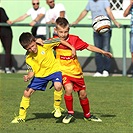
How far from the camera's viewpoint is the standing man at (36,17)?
57.2 feet

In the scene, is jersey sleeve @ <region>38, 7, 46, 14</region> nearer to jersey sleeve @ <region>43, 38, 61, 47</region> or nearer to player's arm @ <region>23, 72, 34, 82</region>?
jersey sleeve @ <region>43, 38, 61, 47</region>

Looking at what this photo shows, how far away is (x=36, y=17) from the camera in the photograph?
17578 mm

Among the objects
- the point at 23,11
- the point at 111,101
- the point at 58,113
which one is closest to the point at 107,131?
the point at 58,113

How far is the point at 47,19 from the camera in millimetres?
17625

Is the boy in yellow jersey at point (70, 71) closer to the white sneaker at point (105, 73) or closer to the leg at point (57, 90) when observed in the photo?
the leg at point (57, 90)

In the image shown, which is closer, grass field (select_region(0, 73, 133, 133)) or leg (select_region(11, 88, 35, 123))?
grass field (select_region(0, 73, 133, 133))

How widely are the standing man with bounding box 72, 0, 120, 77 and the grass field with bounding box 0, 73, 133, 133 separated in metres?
0.79

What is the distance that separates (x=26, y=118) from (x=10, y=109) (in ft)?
3.20

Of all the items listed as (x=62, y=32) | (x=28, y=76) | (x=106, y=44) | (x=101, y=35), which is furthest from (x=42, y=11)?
(x=28, y=76)

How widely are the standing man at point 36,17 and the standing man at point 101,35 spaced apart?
1038 mm

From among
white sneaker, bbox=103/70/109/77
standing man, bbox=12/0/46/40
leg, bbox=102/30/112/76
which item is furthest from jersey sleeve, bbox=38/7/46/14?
white sneaker, bbox=103/70/109/77

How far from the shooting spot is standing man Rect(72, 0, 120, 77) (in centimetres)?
1639

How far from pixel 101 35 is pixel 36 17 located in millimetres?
1845

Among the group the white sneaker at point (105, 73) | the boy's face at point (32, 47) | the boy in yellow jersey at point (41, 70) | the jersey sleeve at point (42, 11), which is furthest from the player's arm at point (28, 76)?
the jersey sleeve at point (42, 11)
